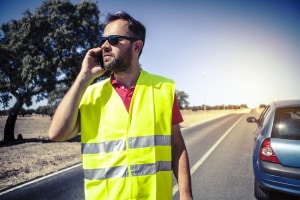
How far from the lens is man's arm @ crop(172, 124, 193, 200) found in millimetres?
2205

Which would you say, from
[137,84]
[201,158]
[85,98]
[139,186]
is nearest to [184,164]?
[139,186]

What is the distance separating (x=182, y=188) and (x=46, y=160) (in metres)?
9.28

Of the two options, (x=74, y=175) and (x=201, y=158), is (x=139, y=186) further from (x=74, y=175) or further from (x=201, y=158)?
(x=201, y=158)

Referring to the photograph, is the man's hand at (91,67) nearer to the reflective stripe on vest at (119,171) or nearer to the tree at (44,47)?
the reflective stripe on vest at (119,171)

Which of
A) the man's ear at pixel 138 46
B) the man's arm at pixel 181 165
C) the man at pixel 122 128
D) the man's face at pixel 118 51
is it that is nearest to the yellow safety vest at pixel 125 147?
the man at pixel 122 128

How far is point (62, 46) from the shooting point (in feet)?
63.8

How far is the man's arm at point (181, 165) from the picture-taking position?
7.23 ft

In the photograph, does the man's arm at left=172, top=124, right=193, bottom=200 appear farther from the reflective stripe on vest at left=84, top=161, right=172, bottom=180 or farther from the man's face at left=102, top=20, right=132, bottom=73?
the man's face at left=102, top=20, right=132, bottom=73

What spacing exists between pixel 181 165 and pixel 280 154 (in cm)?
323

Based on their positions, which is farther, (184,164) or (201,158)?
(201,158)

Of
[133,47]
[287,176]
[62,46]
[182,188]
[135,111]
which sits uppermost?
[62,46]

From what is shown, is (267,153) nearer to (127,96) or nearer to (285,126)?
(285,126)

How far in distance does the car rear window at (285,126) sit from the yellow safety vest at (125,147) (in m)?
3.51

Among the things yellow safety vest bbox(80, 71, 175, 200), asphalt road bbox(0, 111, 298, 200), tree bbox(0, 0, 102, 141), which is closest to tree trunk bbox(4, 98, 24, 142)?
tree bbox(0, 0, 102, 141)
